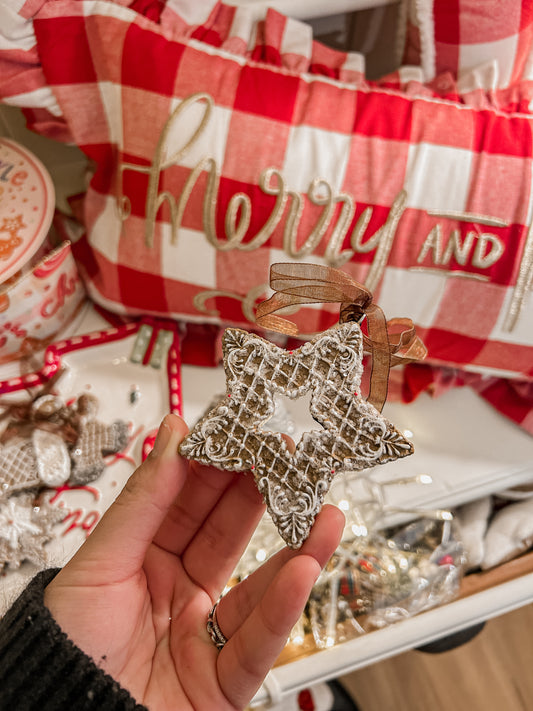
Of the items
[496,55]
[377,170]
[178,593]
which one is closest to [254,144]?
[377,170]

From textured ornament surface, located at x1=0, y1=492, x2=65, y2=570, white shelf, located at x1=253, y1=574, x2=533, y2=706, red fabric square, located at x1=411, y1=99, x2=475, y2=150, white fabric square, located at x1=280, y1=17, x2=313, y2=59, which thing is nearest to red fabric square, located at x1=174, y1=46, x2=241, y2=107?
white fabric square, located at x1=280, y1=17, x2=313, y2=59

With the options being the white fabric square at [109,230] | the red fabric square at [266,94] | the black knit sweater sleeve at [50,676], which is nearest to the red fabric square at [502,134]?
the red fabric square at [266,94]

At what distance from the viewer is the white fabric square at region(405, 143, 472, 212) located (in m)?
0.69

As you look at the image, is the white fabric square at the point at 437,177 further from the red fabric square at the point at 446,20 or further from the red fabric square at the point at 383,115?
the red fabric square at the point at 446,20

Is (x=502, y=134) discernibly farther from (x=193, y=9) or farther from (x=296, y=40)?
(x=193, y=9)

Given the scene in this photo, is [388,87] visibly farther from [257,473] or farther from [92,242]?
[257,473]

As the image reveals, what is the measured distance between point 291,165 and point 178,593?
52cm

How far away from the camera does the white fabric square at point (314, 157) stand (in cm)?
69

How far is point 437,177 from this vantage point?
0.69 meters

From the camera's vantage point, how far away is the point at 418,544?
83cm

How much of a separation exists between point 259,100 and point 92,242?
315 mm

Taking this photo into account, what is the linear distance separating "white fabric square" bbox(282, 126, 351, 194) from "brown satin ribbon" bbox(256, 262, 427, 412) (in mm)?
233

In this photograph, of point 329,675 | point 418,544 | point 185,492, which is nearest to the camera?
point 185,492

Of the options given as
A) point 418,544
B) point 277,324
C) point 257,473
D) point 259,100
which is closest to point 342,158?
point 259,100
